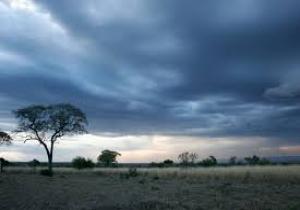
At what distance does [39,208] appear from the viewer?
66.6 ft

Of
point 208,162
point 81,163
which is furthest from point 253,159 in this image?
point 81,163

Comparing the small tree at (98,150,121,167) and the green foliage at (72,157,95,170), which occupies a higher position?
the small tree at (98,150,121,167)

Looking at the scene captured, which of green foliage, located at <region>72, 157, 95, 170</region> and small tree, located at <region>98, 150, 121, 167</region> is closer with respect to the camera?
green foliage, located at <region>72, 157, 95, 170</region>

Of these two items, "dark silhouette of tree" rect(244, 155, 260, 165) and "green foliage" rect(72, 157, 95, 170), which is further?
"dark silhouette of tree" rect(244, 155, 260, 165)

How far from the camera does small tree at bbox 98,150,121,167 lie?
14625 cm

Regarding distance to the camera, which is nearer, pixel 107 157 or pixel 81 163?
pixel 81 163

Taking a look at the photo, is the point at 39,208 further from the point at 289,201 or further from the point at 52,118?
the point at 52,118

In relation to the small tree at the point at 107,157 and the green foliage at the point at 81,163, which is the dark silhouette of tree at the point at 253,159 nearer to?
the small tree at the point at 107,157

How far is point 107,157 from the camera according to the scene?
14638 centimetres

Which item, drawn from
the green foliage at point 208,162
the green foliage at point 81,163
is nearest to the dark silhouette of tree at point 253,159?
the green foliage at point 208,162

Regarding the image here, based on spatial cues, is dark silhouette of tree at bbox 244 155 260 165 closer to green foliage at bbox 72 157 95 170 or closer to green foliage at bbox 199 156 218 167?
green foliage at bbox 199 156 218 167

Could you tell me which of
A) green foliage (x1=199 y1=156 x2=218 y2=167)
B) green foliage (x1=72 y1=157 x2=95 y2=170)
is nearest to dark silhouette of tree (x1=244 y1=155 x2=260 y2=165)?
green foliage (x1=199 y1=156 x2=218 y2=167)

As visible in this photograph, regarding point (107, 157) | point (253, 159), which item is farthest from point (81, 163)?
point (253, 159)

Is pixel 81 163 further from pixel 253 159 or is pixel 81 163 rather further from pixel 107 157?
pixel 253 159
